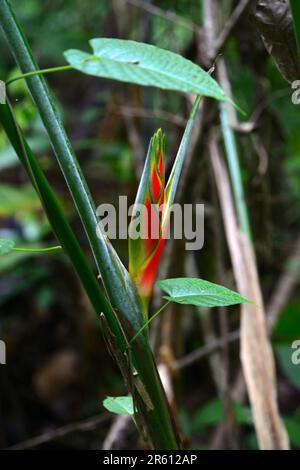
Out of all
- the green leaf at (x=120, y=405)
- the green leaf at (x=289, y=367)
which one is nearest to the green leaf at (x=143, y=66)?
the green leaf at (x=120, y=405)

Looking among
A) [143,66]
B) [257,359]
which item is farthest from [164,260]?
[143,66]

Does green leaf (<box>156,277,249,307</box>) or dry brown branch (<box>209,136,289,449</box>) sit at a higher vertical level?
green leaf (<box>156,277,249,307</box>)

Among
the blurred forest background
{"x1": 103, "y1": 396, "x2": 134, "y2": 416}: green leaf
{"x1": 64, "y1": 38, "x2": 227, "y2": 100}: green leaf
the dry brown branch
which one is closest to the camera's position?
{"x1": 64, "y1": 38, "x2": 227, "y2": 100}: green leaf

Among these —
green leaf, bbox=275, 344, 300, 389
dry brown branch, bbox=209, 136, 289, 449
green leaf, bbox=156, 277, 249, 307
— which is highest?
green leaf, bbox=156, 277, 249, 307

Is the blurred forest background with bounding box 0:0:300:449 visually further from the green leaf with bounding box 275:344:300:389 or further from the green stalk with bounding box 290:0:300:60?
the green stalk with bounding box 290:0:300:60

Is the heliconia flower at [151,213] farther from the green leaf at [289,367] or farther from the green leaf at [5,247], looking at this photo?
the green leaf at [289,367]

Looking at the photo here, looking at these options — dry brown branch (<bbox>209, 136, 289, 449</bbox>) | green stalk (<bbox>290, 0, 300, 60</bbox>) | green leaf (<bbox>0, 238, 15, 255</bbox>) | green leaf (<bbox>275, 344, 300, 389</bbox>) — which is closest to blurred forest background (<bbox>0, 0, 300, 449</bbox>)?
green leaf (<bbox>275, 344, 300, 389</bbox>)

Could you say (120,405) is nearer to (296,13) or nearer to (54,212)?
(54,212)

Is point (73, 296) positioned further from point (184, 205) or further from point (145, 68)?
point (145, 68)

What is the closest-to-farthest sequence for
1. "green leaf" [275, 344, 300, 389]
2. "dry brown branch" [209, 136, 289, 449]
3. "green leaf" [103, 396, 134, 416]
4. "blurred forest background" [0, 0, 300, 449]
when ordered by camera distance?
"green leaf" [103, 396, 134, 416]
"dry brown branch" [209, 136, 289, 449]
"blurred forest background" [0, 0, 300, 449]
"green leaf" [275, 344, 300, 389]

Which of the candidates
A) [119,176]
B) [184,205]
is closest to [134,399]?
[184,205]
